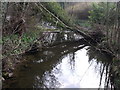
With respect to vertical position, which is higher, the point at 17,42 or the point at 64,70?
the point at 17,42

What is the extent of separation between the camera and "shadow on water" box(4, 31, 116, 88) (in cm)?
383

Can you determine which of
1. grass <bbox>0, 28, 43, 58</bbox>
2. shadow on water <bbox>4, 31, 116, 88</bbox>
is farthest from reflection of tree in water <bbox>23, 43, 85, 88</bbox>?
grass <bbox>0, 28, 43, 58</bbox>

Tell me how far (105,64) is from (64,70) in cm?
100

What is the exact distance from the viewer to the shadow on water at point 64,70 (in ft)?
12.6

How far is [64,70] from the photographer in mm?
4480

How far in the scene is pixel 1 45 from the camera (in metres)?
3.69

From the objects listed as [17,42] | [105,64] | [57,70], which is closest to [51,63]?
[57,70]

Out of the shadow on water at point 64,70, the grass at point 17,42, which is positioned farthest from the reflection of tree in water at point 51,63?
the grass at point 17,42

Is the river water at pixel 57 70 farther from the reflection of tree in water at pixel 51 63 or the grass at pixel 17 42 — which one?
the grass at pixel 17 42

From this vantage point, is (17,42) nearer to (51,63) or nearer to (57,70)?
(51,63)

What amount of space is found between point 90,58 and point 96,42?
1178mm

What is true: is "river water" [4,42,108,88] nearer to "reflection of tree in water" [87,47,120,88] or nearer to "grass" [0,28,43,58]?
"reflection of tree in water" [87,47,120,88]

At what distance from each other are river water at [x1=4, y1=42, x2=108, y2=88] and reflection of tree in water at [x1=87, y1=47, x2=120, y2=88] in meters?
0.08

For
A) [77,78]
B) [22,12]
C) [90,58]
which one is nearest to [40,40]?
[22,12]
